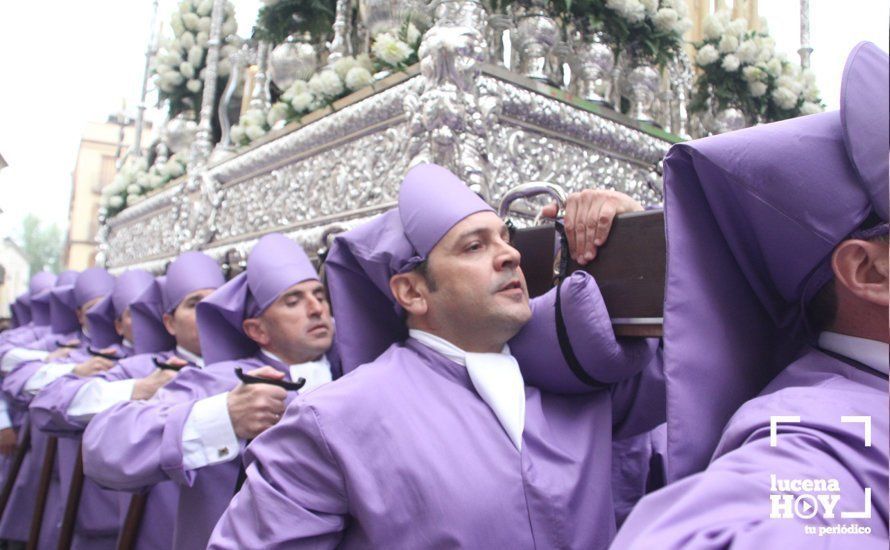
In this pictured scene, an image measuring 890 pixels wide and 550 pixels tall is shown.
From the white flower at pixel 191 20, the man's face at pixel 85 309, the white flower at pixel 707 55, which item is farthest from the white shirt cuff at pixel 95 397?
the white flower at pixel 191 20

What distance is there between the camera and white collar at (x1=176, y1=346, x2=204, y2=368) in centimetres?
367

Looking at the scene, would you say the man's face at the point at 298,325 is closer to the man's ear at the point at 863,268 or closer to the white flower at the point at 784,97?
the man's ear at the point at 863,268

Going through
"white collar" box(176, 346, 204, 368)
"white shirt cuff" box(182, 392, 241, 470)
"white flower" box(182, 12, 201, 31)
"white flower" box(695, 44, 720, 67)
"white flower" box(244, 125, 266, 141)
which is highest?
"white flower" box(182, 12, 201, 31)

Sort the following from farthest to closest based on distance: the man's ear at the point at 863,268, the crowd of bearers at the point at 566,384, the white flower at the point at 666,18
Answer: the white flower at the point at 666,18 → the man's ear at the point at 863,268 → the crowd of bearers at the point at 566,384

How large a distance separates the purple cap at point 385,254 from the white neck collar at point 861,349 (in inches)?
37.8

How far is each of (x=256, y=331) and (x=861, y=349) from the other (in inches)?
91.3

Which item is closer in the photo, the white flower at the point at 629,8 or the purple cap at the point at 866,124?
the purple cap at the point at 866,124

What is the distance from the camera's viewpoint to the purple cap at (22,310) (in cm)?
814

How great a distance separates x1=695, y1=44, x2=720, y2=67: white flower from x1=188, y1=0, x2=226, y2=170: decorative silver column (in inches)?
130

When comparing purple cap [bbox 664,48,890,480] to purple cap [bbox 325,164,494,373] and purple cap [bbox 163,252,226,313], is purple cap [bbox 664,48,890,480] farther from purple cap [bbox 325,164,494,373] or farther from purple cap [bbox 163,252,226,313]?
purple cap [bbox 163,252,226,313]

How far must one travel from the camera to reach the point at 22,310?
327 inches

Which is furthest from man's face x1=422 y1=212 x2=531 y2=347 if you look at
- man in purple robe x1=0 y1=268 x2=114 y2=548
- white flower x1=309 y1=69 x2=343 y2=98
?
man in purple robe x1=0 y1=268 x2=114 y2=548

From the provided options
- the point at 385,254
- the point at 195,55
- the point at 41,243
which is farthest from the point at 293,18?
the point at 41,243

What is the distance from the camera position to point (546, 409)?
1806mm
